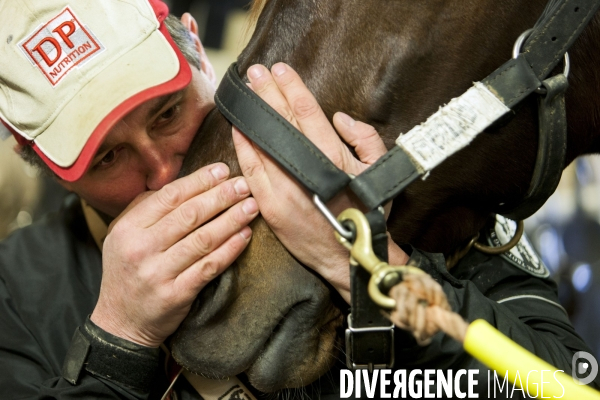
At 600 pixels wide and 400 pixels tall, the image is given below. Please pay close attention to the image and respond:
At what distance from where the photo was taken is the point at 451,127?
786mm

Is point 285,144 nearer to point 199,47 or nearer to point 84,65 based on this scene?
point 84,65

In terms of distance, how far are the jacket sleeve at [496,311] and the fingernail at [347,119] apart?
202mm

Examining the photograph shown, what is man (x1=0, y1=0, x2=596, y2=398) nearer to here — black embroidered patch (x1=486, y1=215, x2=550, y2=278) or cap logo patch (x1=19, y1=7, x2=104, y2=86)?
cap logo patch (x1=19, y1=7, x2=104, y2=86)

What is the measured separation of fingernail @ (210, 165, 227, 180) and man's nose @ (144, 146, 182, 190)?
159 millimetres

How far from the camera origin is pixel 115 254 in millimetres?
901

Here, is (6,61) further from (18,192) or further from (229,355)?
(18,192)

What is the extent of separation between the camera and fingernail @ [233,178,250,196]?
2.70 ft

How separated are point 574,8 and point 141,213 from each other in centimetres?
67

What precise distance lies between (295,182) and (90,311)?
0.62 metres

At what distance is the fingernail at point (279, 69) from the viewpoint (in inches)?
32.3

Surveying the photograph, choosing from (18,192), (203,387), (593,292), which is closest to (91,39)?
(203,387)

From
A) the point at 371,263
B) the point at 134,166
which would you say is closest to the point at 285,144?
the point at 371,263

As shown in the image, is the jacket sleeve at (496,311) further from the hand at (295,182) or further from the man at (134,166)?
the hand at (295,182)

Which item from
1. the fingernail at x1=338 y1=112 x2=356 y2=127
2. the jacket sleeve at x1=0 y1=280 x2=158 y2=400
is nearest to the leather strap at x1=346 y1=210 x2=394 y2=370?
the fingernail at x1=338 y1=112 x2=356 y2=127
